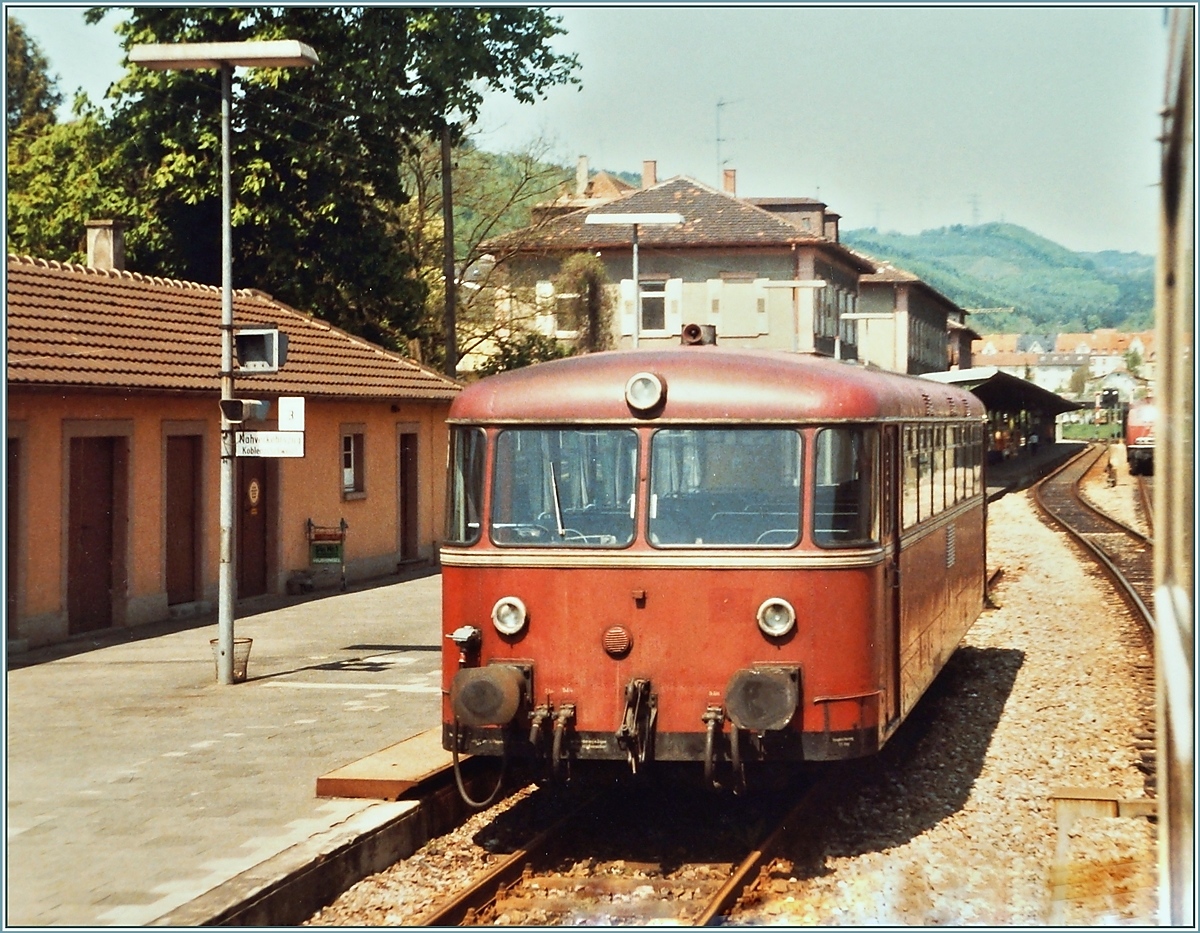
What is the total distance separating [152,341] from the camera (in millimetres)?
21656

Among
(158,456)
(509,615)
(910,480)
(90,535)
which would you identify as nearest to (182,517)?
(158,456)

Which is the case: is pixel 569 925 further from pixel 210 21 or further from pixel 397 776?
pixel 210 21

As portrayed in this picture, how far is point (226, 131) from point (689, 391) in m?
7.39

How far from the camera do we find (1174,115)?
502 cm

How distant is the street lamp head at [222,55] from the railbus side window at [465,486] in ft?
17.0

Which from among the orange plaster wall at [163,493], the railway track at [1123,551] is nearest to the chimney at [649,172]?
the railway track at [1123,551]

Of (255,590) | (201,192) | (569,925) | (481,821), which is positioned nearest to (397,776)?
(481,821)

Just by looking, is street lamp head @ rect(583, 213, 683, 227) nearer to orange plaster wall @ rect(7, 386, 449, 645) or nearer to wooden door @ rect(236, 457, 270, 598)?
orange plaster wall @ rect(7, 386, 449, 645)

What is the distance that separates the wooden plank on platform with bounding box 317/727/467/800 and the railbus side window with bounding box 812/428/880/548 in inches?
114

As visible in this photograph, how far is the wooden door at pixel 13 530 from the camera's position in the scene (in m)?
17.5

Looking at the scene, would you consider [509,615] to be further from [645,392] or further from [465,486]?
[645,392]

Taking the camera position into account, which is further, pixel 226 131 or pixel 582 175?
pixel 582 175

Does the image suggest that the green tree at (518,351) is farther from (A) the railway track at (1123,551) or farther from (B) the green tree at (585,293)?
(A) the railway track at (1123,551)

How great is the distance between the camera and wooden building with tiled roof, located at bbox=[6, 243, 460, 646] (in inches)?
716
